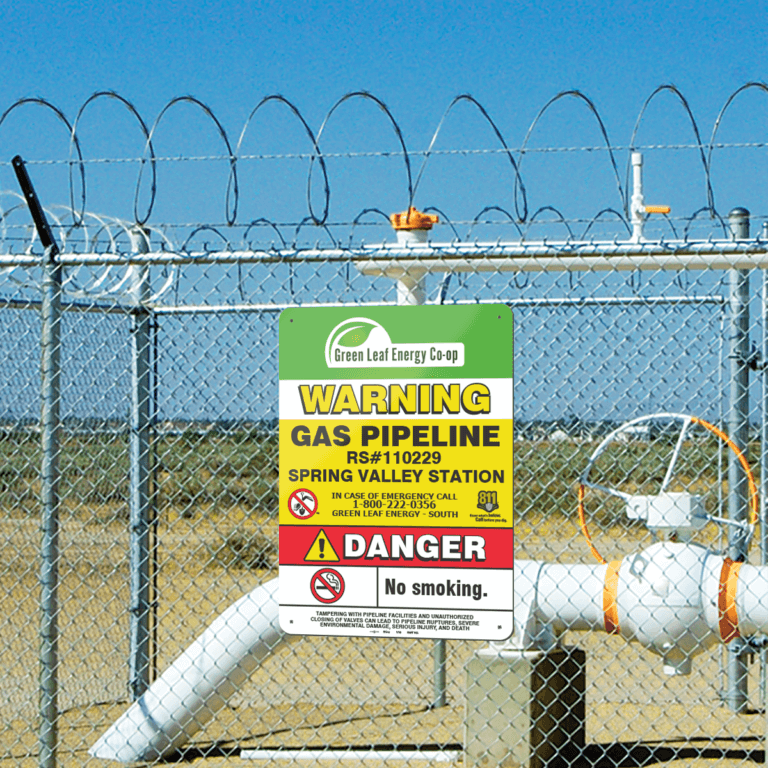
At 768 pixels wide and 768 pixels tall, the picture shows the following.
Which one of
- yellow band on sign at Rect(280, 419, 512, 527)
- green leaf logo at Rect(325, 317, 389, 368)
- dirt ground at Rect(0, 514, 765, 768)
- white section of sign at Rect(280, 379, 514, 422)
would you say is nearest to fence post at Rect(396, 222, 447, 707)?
green leaf logo at Rect(325, 317, 389, 368)

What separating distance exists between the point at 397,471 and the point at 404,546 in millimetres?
254

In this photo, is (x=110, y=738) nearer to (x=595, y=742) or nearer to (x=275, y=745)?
(x=275, y=745)

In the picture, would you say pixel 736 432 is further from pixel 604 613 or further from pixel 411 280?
pixel 411 280

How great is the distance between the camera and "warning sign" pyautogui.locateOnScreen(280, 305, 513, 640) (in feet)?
11.3

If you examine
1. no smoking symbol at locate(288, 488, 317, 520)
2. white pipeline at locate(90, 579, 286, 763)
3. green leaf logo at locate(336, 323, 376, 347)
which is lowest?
white pipeline at locate(90, 579, 286, 763)

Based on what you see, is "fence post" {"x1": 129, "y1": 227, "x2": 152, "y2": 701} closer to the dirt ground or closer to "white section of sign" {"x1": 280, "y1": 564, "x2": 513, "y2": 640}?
the dirt ground

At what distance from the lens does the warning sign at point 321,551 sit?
356 centimetres

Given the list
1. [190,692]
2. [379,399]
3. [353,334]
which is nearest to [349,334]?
[353,334]

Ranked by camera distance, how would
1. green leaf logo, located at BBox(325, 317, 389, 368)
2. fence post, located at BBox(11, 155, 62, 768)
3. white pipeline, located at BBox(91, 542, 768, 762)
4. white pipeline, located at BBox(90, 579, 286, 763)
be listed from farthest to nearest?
1. white pipeline, located at BBox(90, 579, 286, 763)
2. white pipeline, located at BBox(91, 542, 768, 762)
3. fence post, located at BBox(11, 155, 62, 768)
4. green leaf logo, located at BBox(325, 317, 389, 368)

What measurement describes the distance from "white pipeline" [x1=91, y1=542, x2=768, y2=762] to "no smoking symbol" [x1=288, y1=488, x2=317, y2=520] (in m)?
1.45

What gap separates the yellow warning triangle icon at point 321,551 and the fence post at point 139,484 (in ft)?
7.51

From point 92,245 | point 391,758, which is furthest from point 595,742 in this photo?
point 92,245

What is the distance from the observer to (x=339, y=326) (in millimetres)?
3576

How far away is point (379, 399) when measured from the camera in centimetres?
351
